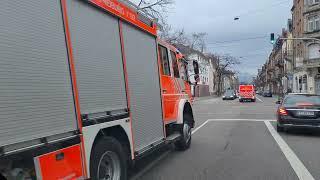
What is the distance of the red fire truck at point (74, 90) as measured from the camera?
378 centimetres

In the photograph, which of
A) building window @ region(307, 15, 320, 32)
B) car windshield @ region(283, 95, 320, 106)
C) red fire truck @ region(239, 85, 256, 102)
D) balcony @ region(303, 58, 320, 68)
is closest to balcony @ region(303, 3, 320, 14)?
building window @ region(307, 15, 320, 32)

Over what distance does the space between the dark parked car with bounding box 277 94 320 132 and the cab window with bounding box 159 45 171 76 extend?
6.22 metres

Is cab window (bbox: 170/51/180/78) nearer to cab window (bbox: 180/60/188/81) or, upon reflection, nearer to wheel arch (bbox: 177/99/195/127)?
cab window (bbox: 180/60/188/81)

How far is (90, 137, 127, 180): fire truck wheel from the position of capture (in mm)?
5082

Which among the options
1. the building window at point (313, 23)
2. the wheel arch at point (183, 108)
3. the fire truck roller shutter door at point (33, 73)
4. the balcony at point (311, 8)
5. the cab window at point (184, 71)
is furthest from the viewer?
the building window at point (313, 23)

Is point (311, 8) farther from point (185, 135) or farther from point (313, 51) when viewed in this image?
point (185, 135)

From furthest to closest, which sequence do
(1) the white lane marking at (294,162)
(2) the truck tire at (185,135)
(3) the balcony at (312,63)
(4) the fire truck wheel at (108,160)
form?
(3) the balcony at (312,63) < (2) the truck tire at (185,135) < (1) the white lane marking at (294,162) < (4) the fire truck wheel at (108,160)

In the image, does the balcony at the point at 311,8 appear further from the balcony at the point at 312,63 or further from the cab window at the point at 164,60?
the cab window at the point at 164,60

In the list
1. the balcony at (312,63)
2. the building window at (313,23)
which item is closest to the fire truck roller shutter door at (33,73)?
the balcony at (312,63)

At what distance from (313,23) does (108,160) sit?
179 ft

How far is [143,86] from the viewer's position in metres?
7.06

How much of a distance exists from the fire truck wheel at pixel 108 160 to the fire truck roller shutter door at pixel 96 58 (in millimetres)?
439

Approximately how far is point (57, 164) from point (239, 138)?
962 centimetres

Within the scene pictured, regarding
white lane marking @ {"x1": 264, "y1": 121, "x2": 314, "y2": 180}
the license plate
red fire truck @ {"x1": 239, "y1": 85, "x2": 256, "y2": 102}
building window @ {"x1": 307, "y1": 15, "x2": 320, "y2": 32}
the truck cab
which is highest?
building window @ {"x1": 307, "y1": 15, "x2": 320, "y2": 32}
